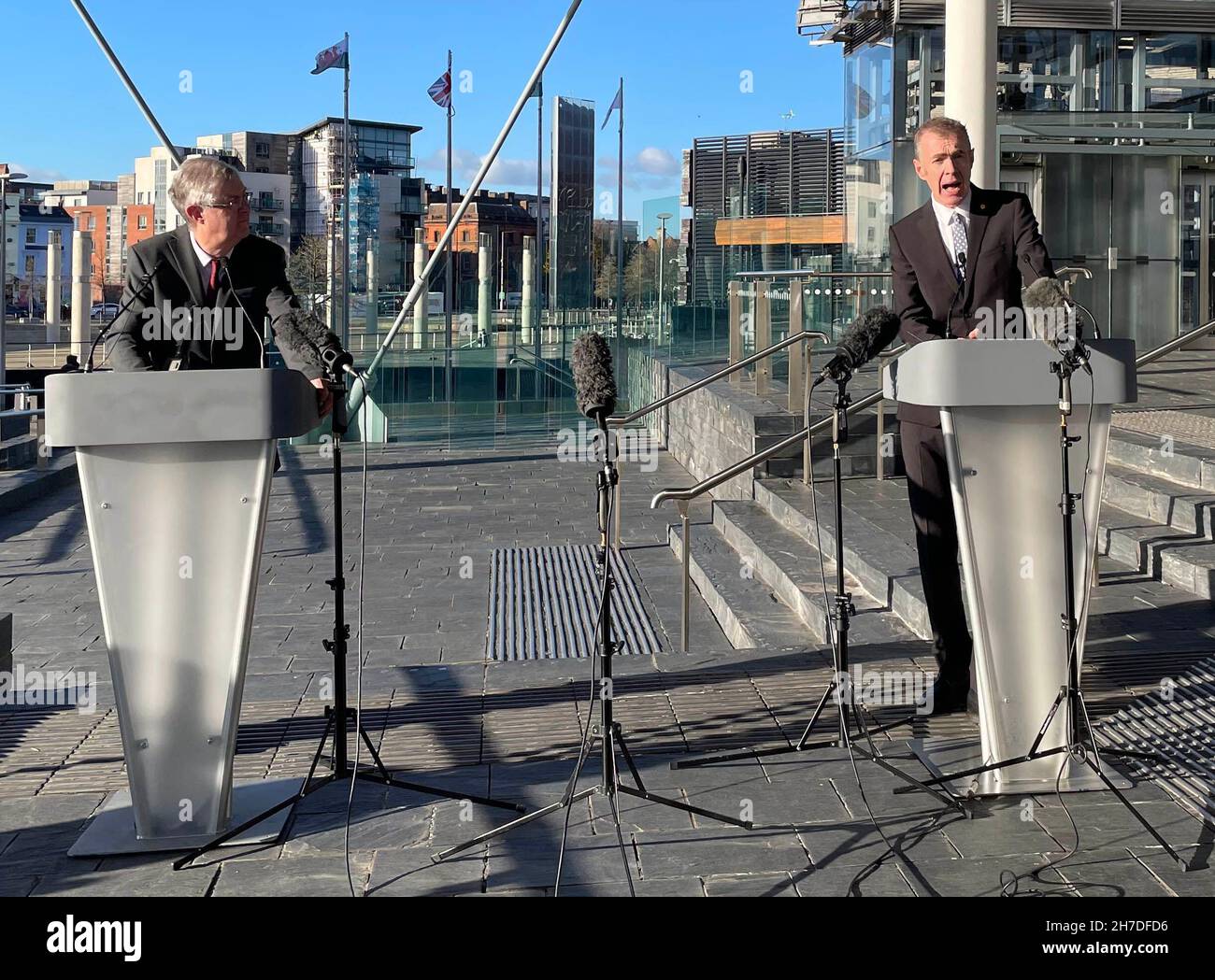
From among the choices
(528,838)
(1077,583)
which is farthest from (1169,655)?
(528,838)

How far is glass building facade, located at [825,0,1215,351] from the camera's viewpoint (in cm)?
1473

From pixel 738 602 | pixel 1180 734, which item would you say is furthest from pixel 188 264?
pixel 738 602

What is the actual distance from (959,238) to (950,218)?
0.08 metres

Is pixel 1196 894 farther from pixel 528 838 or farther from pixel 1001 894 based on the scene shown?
pixel 528 838

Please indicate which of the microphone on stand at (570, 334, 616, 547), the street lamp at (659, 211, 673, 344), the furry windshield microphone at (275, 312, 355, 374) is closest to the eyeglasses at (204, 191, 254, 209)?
the furry windshield microphone at (275, 312, 355, 374)

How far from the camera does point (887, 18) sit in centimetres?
1576

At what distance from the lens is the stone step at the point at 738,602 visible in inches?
267

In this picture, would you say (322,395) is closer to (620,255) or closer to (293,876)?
(293,876)

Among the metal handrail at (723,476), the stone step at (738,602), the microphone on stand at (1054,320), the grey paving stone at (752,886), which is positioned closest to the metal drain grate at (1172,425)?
the metal handrail at (723,476)

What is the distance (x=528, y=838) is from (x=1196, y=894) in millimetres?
1675

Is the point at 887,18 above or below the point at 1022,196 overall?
above

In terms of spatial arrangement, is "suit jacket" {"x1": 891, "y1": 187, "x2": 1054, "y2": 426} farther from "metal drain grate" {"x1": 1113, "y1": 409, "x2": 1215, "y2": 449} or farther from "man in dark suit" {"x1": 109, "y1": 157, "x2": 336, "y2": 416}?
"metal drain grate" {"x1": 1113, "y1": 409, "x2": 1215, "y2": 449}

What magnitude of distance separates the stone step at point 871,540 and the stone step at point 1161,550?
0.98 m

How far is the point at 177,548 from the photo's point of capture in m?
3.77
